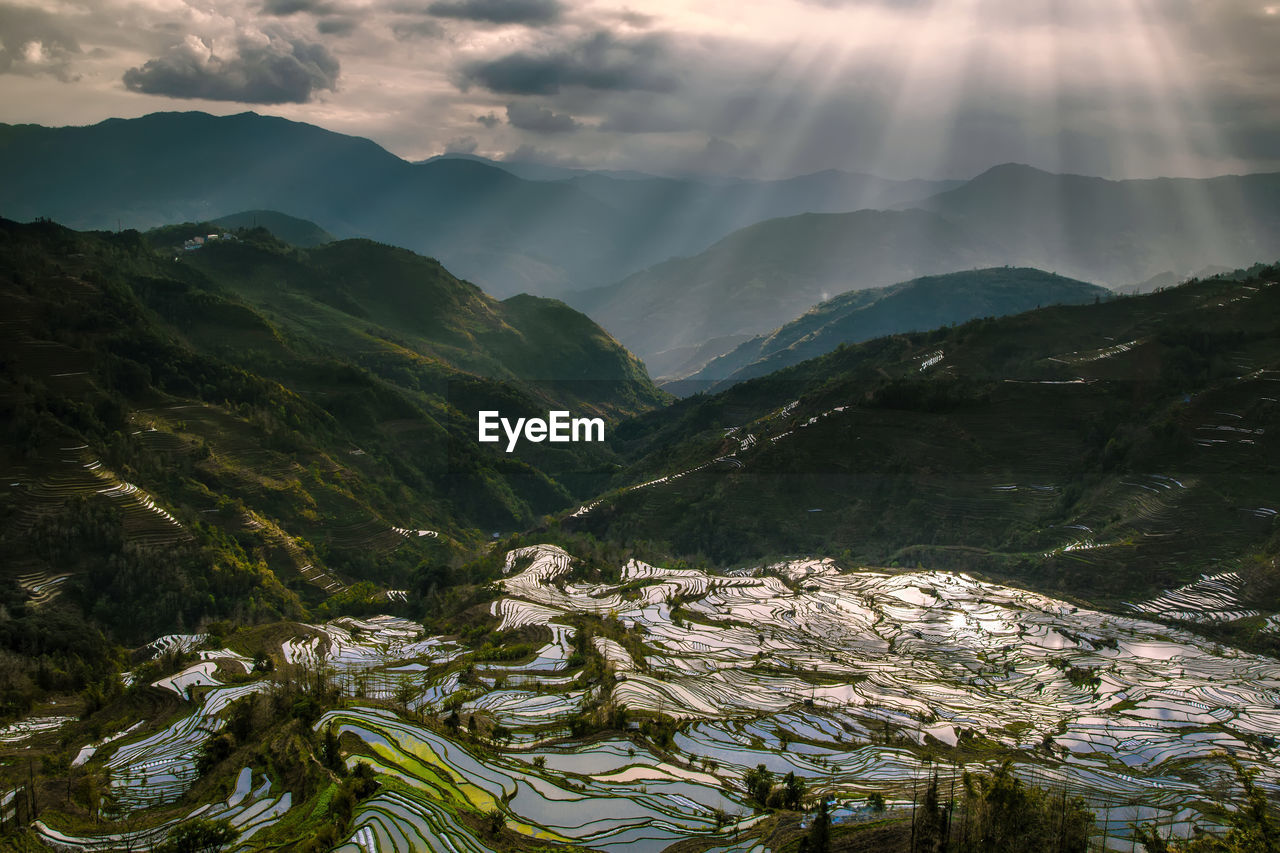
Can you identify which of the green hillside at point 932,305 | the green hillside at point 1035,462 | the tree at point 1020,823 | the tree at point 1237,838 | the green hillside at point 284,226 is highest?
the green hillside at point 284,226

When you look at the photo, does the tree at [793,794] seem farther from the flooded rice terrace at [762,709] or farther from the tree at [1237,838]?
the tree at [1237,838]

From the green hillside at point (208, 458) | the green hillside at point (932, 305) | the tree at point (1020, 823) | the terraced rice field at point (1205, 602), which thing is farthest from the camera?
the green hillside at point (932, 305)

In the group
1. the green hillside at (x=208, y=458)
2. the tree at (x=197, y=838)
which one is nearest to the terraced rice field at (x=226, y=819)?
the tree at (x=197, y=838)

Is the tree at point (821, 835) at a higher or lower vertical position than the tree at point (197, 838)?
higher

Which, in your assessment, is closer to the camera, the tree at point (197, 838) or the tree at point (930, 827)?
the tree at point (930, 827)

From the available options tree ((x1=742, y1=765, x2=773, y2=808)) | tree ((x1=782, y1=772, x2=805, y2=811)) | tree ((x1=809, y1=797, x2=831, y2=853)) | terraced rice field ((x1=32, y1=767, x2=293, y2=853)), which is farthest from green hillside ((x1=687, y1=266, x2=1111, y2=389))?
terraced rice field ((x1=32, y1=767, x2=293, y2=853))

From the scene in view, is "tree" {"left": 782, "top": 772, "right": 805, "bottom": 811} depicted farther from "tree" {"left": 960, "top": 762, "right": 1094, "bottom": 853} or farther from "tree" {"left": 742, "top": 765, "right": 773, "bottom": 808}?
"tree" {"left": 960, "top": 762, "right": 1094, "bottom": 853}

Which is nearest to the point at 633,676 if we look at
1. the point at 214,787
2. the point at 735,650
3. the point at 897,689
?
the point at 735,650

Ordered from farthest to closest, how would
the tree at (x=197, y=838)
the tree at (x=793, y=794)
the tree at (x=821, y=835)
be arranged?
the tree at (x=793, y=794) < the tree at (x=197, y=838) < the tree at (x=821, y=835)

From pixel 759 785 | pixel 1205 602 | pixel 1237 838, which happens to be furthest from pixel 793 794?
pixel 1205 602

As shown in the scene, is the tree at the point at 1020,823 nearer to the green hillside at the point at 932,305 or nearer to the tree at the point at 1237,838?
the tree at the point at 1237,838
